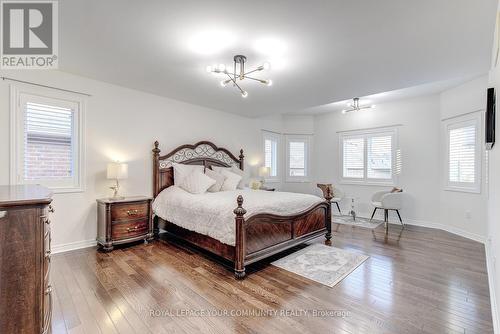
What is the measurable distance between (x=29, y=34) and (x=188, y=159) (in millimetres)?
2875

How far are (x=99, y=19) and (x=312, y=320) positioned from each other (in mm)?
3274

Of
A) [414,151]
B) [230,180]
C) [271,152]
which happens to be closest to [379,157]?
[414,151]

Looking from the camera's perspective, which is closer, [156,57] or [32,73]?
[156,57]

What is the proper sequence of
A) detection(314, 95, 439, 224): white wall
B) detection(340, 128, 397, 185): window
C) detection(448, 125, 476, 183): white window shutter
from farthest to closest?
1. detection(340, 128, 397, 185): window
2. detection(314, 95, 439, 224): white wall
3. detection(448, 125, 476, 183): white window shutter

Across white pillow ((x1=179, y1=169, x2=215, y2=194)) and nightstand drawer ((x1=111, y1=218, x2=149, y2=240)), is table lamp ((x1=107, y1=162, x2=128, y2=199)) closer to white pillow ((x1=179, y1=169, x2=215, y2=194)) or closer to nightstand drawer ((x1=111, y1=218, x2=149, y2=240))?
nightstand drawer ((x1=111, y1=218, x2=149, y2=240))

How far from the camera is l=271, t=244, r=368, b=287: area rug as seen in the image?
2.72 meters

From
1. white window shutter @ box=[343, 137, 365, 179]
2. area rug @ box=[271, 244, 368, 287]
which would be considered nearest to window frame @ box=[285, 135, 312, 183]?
white window shutter @ box=[343, 137, 365, 179]

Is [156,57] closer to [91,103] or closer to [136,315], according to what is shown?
[91,103]

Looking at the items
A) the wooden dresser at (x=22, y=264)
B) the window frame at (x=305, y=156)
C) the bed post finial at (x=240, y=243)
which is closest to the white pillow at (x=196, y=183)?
the bed post finial at (x=240, y=243)

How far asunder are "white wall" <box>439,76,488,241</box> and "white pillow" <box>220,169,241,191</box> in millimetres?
4307

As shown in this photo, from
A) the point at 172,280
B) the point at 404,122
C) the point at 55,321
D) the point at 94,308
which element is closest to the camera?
the point at 55,321

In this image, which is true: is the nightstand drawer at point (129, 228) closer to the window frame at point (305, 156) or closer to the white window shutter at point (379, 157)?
the window frame at point (305, 156)

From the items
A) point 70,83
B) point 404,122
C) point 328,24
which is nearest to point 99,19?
point 70,83

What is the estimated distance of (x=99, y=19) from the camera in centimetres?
217
